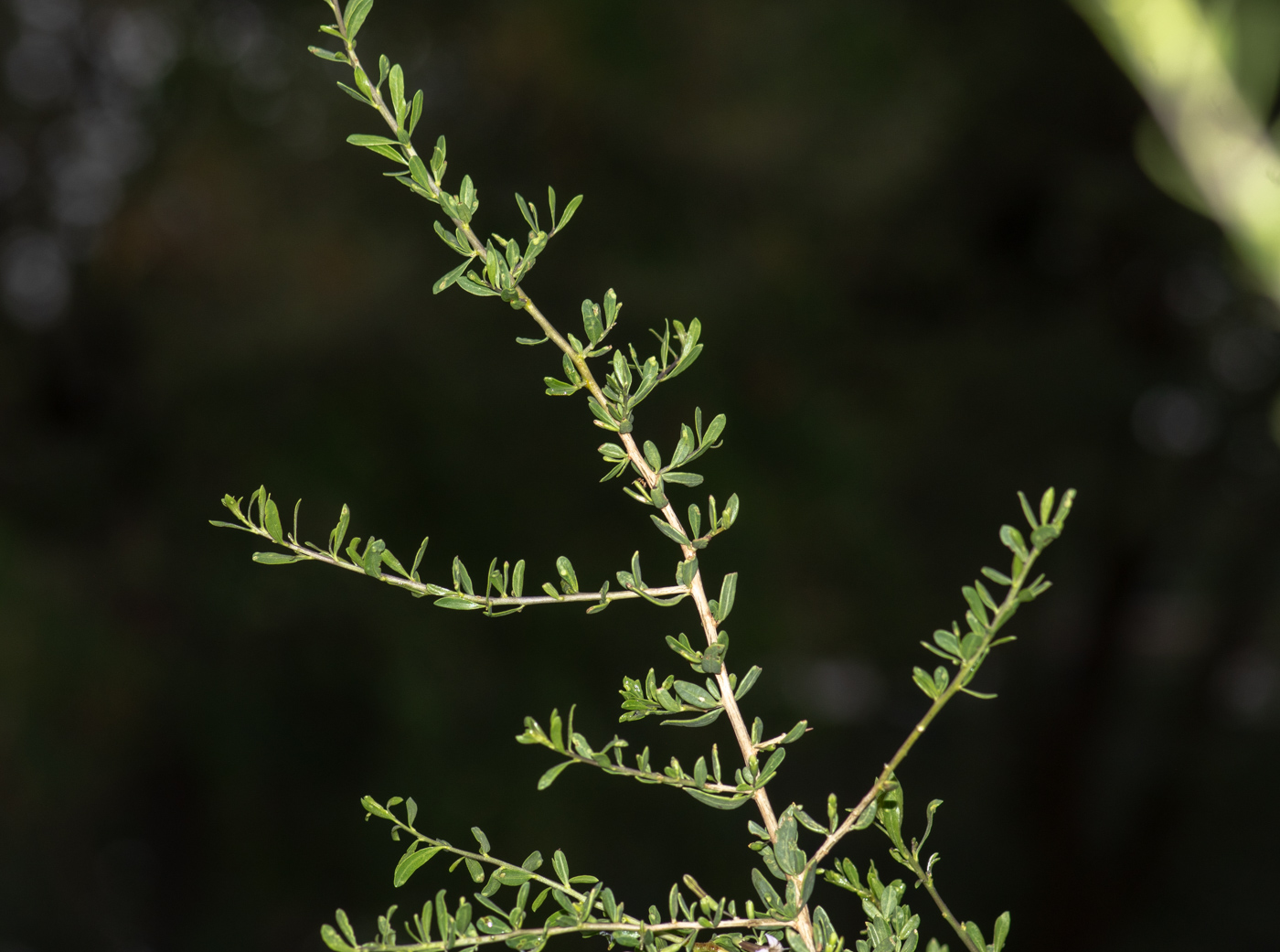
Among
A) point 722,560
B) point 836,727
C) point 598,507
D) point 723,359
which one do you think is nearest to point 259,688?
point 598,507

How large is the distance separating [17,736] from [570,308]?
0.75 meters

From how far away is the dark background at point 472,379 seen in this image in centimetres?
117

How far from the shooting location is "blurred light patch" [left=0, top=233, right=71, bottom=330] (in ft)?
4.07

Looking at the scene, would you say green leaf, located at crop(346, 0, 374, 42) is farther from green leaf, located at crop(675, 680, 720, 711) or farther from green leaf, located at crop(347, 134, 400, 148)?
green leaf, located at crop(675, 680, 720, 711)

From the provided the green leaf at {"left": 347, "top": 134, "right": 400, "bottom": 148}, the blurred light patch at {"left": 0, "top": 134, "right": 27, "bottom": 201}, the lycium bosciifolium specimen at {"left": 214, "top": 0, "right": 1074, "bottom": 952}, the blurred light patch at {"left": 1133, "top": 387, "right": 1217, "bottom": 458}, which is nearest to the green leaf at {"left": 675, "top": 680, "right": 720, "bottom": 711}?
the lycium bosciifolium specimen at {"left": 214, "top": 0, "right": 1074, "bottom": 952}

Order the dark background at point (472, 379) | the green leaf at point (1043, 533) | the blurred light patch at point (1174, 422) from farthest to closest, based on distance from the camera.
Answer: the blurred light patch at point (1174, 422) < the dark background at point (472, 379) < the green leaf at point (1043, 533)

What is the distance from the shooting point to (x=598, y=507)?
124 cm

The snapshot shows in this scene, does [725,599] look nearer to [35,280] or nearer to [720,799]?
[720,799]

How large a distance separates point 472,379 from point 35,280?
53 cm

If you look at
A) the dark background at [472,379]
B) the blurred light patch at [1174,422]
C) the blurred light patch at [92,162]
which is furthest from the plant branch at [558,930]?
the blurred light patch at [1174,422]

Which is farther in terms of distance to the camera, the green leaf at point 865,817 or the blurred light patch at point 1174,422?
the blurred light patch at point 1174,422

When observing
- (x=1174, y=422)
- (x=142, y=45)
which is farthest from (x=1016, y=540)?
(x=1174, y=422)

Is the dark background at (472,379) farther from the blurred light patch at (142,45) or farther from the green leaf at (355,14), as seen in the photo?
the green leaf at (355,14)

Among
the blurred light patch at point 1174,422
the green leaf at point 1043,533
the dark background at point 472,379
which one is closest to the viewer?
the green leaf at point 1043,533
